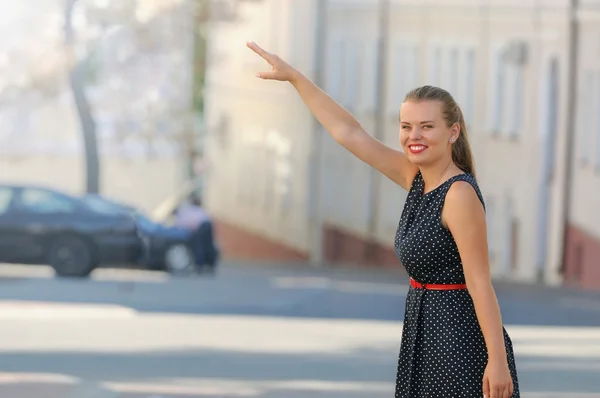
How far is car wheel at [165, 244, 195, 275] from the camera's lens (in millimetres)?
26922

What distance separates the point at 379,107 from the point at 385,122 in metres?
0.39

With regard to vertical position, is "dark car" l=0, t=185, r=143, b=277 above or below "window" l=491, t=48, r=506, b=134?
below

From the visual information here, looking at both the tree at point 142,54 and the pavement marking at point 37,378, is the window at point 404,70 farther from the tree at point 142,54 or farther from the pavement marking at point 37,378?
the pavement marking at point 37,378

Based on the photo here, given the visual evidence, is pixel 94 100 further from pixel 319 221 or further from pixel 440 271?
pixel 440 271

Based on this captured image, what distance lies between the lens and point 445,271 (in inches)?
219

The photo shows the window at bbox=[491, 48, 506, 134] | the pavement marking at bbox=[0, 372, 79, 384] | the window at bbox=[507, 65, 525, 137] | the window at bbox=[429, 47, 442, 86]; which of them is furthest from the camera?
the window at bbox=[429, 47, 442, 86]

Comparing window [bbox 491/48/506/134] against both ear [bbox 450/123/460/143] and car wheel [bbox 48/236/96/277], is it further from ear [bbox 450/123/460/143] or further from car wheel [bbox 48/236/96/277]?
ear [bbox 450/123/460/143]

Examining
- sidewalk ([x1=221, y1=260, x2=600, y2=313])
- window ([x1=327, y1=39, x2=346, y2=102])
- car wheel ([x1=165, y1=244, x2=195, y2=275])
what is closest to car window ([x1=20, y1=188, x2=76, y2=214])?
car wheel ([x1=165, y1=244, x2=195, y2=275])

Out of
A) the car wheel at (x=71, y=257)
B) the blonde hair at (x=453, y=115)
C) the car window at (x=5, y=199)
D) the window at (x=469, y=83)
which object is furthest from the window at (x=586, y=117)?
the blonde hair at (x=453, y=115)

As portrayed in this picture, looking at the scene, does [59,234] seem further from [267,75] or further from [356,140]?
[356,140]

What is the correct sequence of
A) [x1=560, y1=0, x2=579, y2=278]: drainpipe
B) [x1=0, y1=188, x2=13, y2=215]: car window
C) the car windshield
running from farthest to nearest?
[x1=560, y1=0, x2=579, y2=278]: drainpipe → the car windshield → [x1=0, y1=188, x2=13, y2=215]: car window

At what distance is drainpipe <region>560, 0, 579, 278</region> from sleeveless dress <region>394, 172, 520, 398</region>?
22.6m

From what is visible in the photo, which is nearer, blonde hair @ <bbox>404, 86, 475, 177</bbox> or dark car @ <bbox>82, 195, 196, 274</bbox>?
blonde hair @ <bbox>404, 86, 475, 177</bbox>

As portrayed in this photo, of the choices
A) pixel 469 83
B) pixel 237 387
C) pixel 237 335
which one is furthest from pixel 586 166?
pixel 237 387
